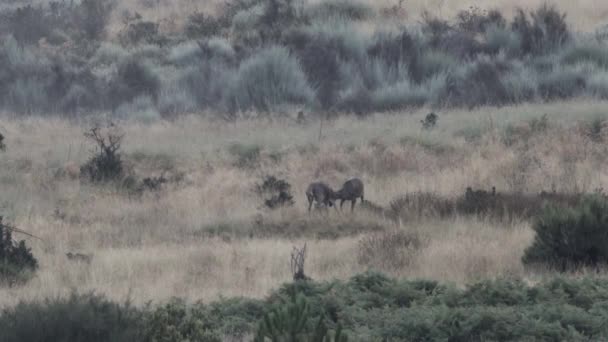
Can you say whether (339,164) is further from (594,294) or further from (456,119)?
(594,294)

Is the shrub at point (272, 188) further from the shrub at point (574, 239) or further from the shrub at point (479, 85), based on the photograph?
the shrub at point (479, 85)

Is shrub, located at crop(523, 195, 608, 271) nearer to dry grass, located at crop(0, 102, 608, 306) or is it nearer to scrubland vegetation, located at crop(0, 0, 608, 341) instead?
scrubland vegetation, located at crop(0, 0, 608, 341)

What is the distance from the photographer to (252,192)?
1694 cm

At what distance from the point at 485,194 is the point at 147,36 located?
2358 centimetres

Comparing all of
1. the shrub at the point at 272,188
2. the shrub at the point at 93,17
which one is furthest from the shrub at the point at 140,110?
the shrub at the point at 272,188

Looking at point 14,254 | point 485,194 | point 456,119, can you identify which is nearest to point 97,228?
point 14,254

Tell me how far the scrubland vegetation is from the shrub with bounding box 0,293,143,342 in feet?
0.05

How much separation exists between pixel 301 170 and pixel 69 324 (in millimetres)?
12220

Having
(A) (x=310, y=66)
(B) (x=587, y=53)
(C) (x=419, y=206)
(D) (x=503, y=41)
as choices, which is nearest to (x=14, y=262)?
(C) (x=419, y=206)

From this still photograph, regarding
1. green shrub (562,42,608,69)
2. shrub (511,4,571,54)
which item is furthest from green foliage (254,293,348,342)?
shrub (511,4,571,54)

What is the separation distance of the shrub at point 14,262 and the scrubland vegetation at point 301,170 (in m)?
0.03

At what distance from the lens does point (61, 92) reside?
3133cm

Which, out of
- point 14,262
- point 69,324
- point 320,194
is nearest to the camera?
point 69,324

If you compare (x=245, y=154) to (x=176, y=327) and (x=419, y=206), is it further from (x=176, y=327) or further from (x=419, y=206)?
(x=176, y=327)
